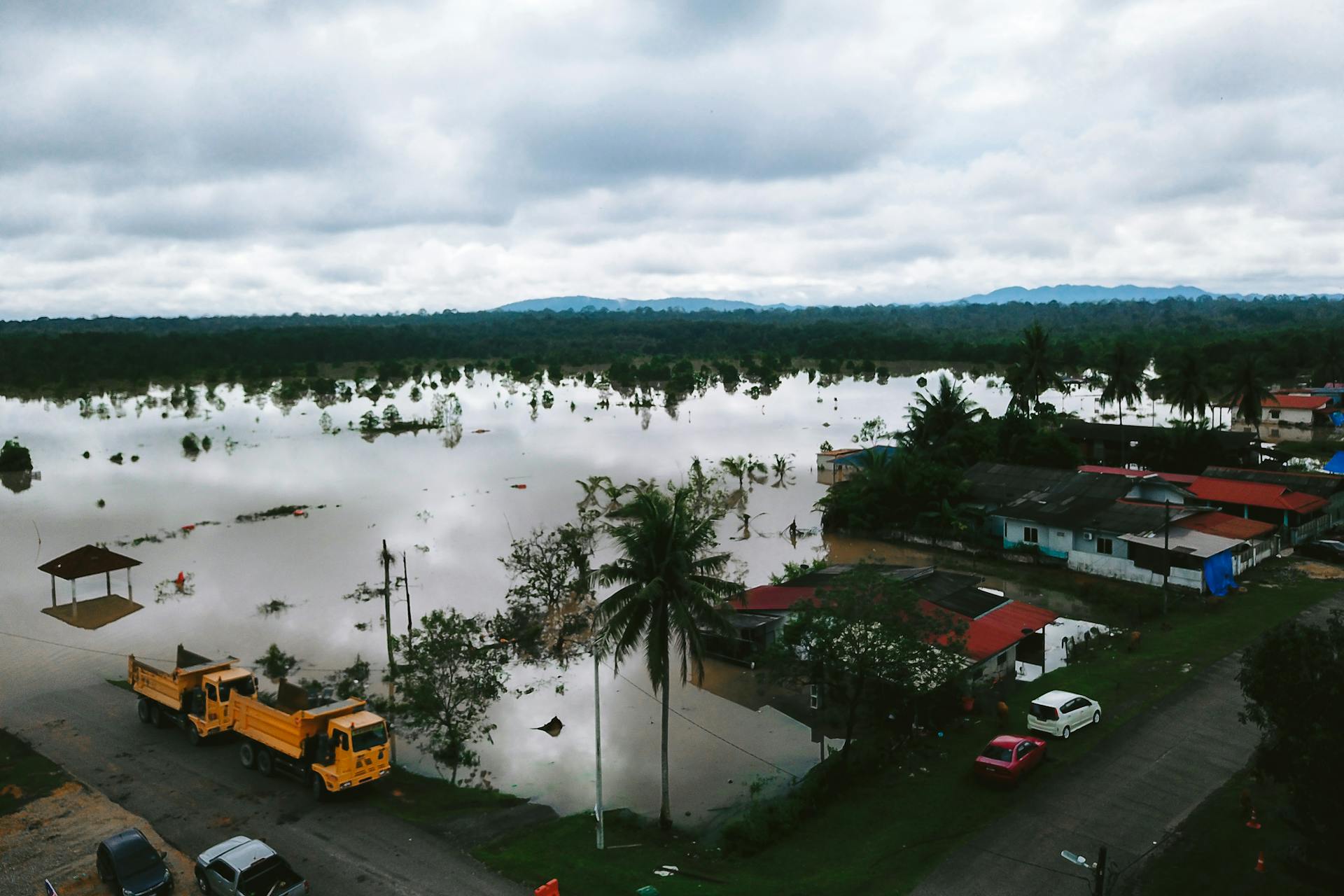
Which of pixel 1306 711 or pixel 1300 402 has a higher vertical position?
pixel 1300 402

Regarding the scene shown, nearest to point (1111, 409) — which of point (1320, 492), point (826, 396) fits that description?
point (826, 396)

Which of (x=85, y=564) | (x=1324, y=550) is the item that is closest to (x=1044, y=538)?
(x=1324, y=550)

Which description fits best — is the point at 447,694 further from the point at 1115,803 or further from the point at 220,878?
the point at 1115,803

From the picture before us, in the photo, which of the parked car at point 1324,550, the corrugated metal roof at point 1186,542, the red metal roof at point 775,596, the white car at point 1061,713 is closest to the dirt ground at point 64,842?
the red metal roof at point 775,596

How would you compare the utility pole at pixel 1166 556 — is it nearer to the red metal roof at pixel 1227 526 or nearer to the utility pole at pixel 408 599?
the red metal roof at pixel 1227 526

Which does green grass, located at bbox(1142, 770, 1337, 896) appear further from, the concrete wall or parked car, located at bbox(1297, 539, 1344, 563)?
parked car, located at bbox(1297, 539, 1344, 563)

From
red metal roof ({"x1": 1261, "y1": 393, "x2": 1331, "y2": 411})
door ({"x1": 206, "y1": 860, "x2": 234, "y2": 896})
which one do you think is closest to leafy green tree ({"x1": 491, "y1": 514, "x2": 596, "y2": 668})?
door ({"x1": 206, "y1": 860, "x2": 234, "y2": 896})
